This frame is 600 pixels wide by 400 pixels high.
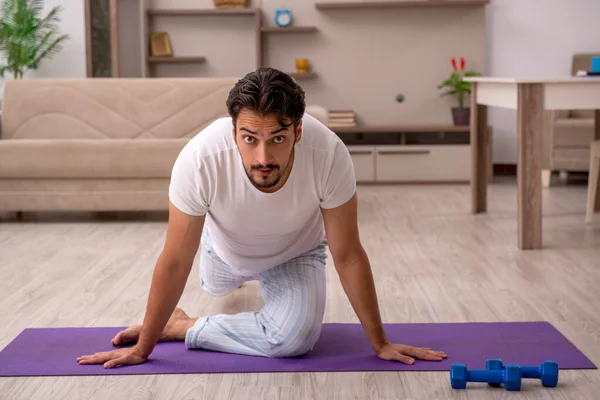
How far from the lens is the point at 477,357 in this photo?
228 cm

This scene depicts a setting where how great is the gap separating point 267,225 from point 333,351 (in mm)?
427

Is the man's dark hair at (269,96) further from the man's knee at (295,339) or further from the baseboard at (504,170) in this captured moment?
the baseboard at (504,170)

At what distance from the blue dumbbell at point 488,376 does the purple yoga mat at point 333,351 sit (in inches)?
5.0

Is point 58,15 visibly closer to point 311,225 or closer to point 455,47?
point 455,47

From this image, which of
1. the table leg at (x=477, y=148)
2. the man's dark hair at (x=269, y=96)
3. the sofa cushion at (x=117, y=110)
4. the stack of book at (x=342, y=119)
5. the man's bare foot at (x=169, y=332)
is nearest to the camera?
the man's dark hair at (x=269, y=96)

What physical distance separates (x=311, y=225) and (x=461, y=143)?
14.7 feet

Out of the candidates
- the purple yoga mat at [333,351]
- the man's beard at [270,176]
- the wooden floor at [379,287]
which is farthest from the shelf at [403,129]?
the man's beard at [270,176]

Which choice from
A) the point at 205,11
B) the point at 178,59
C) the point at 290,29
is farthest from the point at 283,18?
the point at 178,59

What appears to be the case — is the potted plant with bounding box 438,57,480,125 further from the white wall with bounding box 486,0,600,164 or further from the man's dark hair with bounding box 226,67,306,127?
the man's dark hair with bounding box 226,67,306,127

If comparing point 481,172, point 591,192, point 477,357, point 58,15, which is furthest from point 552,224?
point 58,15

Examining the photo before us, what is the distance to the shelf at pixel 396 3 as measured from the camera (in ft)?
21.5

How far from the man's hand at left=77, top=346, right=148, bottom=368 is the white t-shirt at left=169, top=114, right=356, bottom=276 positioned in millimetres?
414

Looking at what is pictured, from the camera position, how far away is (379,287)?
125 inches

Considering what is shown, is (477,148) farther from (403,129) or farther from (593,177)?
(403,129)
